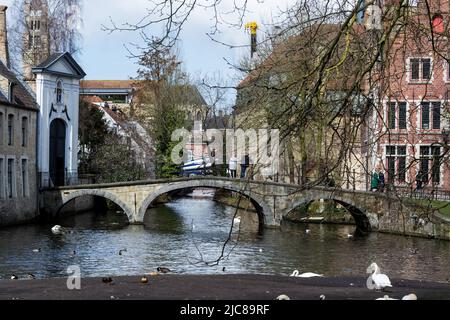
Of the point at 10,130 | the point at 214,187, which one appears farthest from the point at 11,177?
the point at 214,187

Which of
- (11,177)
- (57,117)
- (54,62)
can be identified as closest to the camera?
(11,177)

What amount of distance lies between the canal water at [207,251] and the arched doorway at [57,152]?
12.7ft

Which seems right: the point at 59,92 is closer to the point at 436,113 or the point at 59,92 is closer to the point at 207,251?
the point at 207,251

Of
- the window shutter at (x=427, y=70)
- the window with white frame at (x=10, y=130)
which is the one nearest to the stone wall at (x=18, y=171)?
the window with white frame at (x=10, y=130)

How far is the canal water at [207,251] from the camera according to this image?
879 inches

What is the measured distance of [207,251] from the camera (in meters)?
26.3

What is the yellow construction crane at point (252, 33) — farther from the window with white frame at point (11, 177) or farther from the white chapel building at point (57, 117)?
the white chapel building at point (57, 117)

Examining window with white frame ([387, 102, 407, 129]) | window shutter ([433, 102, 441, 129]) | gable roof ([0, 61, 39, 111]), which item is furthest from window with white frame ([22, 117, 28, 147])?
window with white frame ([387, 102, 407, 129])

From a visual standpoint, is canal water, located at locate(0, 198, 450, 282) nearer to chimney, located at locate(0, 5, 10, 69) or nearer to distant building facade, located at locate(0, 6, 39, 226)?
distant building facade, located at locate(0, 6, 39, 226)

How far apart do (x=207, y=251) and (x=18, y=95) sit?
48.0 feet

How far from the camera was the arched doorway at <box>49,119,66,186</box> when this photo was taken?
131 ft
